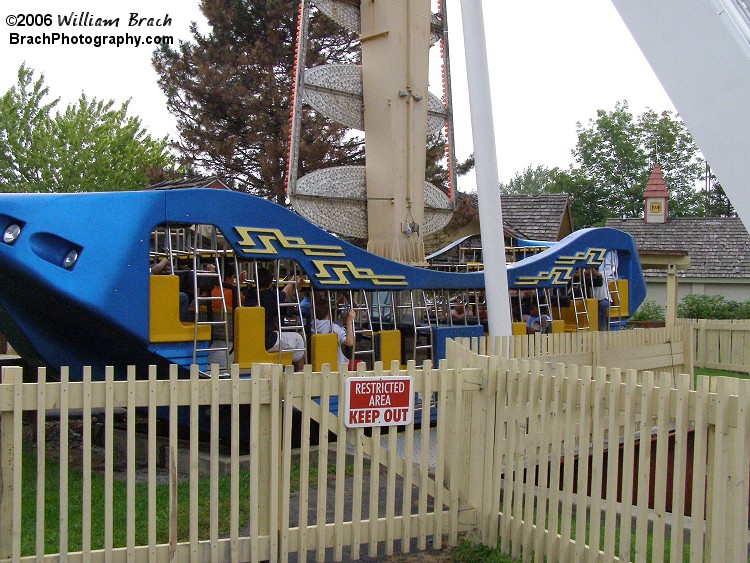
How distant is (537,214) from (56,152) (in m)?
23.3

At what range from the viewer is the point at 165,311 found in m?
9.16

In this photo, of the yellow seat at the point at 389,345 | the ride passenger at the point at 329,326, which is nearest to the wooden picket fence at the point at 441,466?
the ride passenger at the point at 329,326

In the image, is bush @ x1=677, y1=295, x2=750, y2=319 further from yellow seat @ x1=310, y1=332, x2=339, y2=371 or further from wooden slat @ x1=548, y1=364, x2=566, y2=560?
wooden slat @ x1=548, y1=364, x2=566, y2=560

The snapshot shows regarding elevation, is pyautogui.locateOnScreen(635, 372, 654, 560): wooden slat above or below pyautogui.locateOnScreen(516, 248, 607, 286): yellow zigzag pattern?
below

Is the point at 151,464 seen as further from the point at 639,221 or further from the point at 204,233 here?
the point at 639,221

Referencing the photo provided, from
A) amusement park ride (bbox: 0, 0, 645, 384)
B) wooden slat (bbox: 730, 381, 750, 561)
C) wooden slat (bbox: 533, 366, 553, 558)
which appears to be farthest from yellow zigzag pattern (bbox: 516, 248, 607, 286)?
wooden slat (bbox: 730, 381, 750, 561)

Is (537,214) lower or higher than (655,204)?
lower

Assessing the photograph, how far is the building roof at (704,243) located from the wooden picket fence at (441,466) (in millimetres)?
31057

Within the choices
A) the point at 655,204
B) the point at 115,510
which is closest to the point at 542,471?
the point at 115,510

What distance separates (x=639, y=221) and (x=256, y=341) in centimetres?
3694

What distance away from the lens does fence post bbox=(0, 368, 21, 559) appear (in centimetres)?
545

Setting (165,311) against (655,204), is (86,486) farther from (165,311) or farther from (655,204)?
(655,204)

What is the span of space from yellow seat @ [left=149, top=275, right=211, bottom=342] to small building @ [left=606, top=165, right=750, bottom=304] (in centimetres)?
3005

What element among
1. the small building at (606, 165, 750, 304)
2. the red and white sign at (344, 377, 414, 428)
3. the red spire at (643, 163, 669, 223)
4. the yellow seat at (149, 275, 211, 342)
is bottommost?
the red and white sign at (344, 377, 414, 428)
